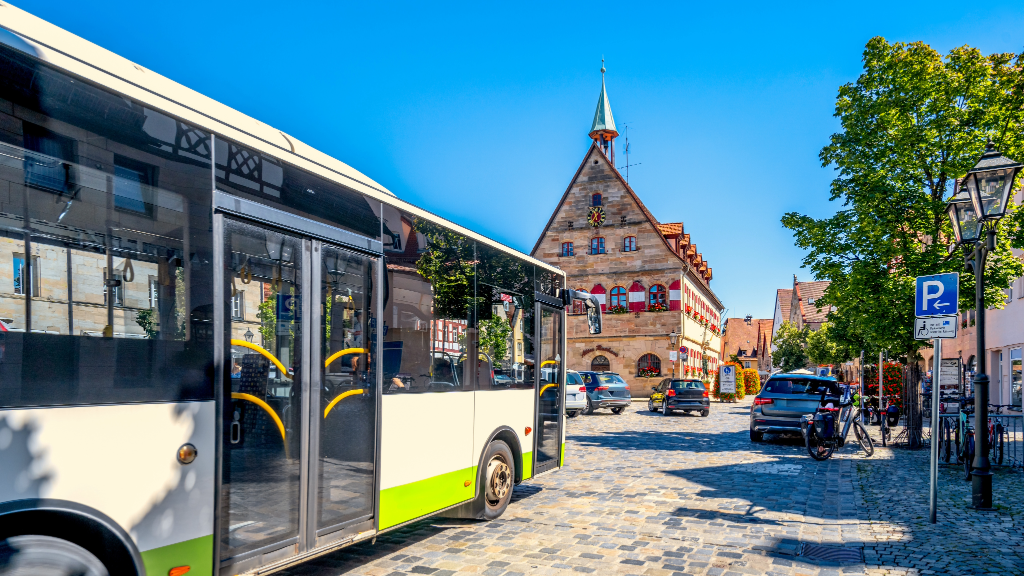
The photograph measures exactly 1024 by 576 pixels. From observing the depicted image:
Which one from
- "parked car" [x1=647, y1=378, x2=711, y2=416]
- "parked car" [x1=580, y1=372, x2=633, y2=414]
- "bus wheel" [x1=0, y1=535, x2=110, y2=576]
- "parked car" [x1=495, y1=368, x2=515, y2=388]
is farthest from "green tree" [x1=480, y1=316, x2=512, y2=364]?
"parked car" [x1=647, y1=378, x2=711, y2=416]

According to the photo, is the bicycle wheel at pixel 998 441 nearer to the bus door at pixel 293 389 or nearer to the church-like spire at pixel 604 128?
the bus door at pixel 293 389

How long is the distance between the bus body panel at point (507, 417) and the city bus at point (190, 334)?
33.2 inches

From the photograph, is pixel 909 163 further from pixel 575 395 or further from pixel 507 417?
pixel 575 395

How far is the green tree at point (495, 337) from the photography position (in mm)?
7355

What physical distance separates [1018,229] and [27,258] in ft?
53.2

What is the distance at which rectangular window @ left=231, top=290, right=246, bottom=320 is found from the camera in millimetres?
4281

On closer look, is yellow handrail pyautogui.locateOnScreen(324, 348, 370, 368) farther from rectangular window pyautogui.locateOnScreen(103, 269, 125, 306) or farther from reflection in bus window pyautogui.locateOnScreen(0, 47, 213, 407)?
rectangular window pyautogui.locateOnScreen(103, 269, 125, 306)

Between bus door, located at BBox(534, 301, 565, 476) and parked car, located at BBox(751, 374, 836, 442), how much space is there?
871 cm

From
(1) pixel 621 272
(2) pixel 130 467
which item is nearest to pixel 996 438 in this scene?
(2) pixel 130 467

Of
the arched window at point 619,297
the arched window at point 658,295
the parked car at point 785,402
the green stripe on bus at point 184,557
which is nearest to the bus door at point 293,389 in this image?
the green stripe on bus at point 184,557

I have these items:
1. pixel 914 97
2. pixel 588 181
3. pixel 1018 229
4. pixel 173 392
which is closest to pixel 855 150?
pixel 914 97

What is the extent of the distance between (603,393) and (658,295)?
21.6 m

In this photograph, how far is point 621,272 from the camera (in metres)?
48.9

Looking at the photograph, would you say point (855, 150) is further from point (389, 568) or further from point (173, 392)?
point (173, 392)
